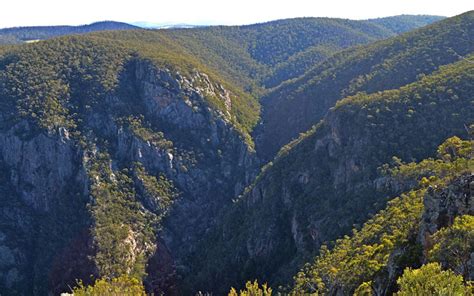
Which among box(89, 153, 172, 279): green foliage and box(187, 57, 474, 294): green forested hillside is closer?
box(187, 57, 474, 294): green forested hillside

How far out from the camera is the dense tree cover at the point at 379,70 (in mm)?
152250

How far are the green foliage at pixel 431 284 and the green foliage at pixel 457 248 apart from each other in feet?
23.2

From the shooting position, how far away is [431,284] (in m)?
29.7

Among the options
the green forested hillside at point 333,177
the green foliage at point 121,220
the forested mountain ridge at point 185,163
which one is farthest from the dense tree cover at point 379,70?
the green foliage at point 121,220

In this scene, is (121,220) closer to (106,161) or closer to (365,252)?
(106,161)

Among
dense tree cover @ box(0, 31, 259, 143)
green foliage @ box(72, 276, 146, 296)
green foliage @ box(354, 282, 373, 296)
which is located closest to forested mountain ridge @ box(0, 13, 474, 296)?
dense tree cover @ box(0, 31, 259, 143)

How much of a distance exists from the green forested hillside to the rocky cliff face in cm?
2598

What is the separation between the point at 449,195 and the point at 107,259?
10432 cm

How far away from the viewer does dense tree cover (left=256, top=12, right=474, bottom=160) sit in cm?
15225

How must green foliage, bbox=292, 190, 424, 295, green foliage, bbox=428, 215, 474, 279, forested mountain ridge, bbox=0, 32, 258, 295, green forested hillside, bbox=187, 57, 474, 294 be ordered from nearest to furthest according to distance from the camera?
1. green foliage, bbox=428, 215, 474, 279
2. green foliage, bbox=292, 190, 424, 295
3. green forested hillside, bbox=187, 57, 474, 294
4. forested mountain ridge, bbox=0, 32, 258, 295

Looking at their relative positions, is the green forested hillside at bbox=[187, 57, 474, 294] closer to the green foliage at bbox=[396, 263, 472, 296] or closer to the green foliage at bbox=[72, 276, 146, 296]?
the green foliage at bbox=[72, 276, 146, 296]

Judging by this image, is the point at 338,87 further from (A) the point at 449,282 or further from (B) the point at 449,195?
(A) the point at 449,282

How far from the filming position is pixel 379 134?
4483 inches

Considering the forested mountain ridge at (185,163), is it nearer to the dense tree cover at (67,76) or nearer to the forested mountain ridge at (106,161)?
the forested mountain ridge at (106,161)
